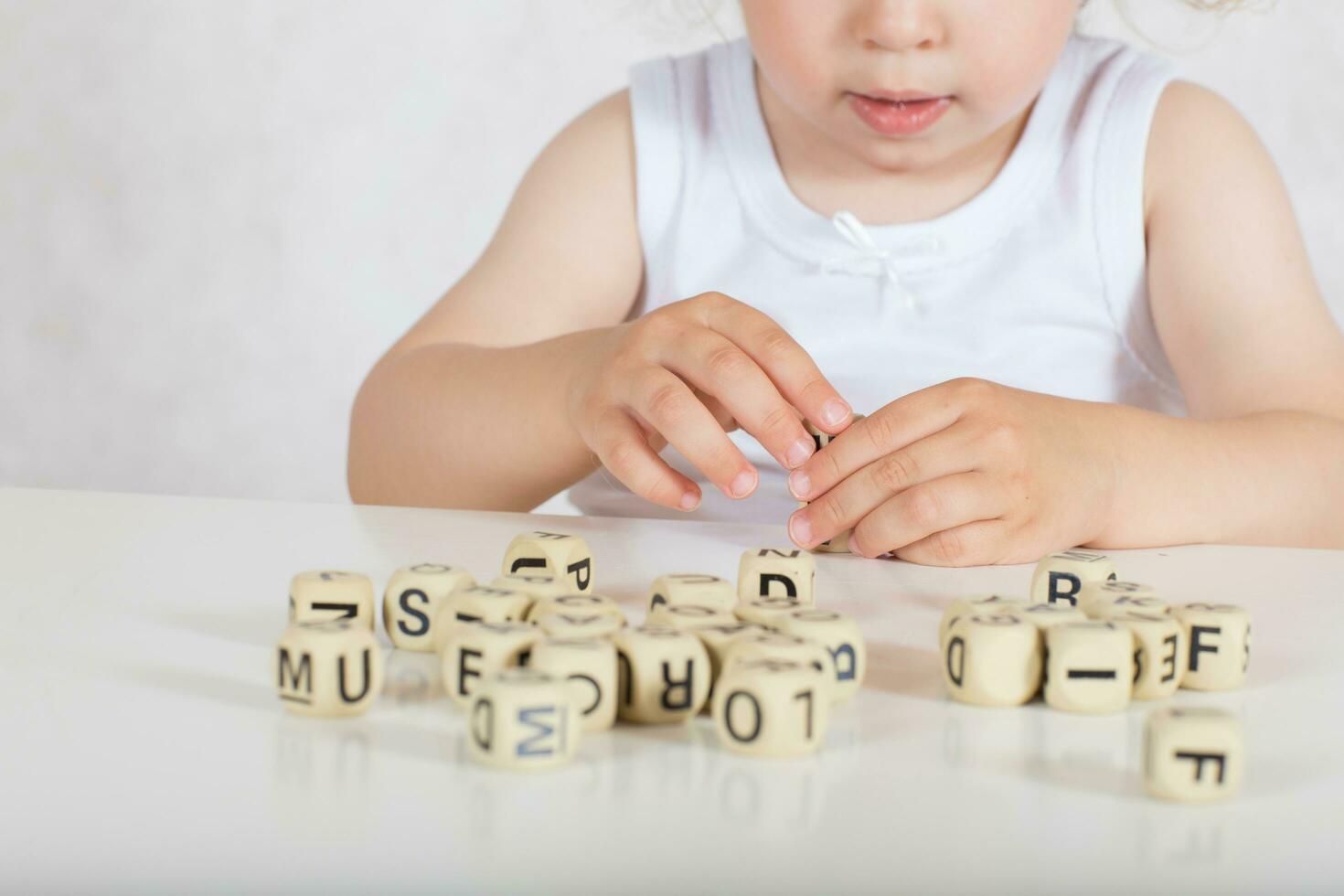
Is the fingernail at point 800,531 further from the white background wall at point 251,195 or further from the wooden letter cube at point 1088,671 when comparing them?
the white background wall at point 251,195

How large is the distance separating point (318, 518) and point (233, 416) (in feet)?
4.97

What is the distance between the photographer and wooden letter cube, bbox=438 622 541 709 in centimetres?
43

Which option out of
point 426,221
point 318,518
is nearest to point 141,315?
point 426,221

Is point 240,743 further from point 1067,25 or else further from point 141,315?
point 141,315

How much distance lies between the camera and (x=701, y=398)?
2.65ft

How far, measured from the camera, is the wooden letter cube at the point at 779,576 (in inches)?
22.9

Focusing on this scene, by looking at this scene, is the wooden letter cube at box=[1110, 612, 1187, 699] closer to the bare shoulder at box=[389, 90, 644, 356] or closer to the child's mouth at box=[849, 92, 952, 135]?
the child's mouth at box=[849, 92, 952, 135]

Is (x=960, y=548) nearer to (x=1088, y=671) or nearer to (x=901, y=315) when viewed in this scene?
(x=1088, y=671)

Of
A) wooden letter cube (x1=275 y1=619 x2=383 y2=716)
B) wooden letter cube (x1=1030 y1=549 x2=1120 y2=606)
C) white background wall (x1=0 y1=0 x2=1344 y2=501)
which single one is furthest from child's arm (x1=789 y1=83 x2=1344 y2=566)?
white background wall (x1=0 y1=0 x2=1344 y2=501)

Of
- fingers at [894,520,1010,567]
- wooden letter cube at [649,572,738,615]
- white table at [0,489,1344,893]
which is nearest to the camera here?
white table at [0,489,1344,893]

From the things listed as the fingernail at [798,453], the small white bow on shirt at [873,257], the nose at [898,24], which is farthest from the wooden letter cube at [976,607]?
the small white bow on shirt at [873,257]

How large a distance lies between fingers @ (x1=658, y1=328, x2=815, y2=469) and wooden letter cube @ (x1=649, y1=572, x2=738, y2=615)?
0.20 metres

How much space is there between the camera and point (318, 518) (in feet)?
2.47

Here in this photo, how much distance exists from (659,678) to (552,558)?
169 mm
